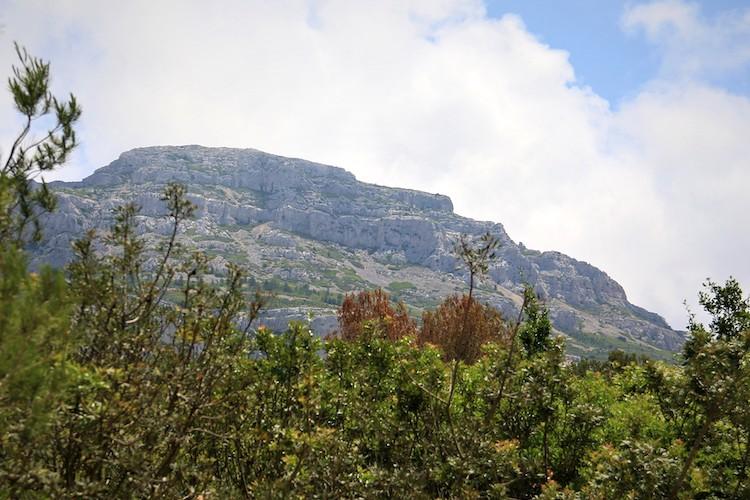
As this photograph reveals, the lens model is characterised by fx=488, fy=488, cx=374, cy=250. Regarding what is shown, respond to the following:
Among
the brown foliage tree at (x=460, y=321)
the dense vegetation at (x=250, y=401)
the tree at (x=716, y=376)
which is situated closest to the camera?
the dense vegetation at (x=250, y=401)

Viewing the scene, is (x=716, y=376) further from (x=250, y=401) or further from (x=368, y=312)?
(x=368, y=312)

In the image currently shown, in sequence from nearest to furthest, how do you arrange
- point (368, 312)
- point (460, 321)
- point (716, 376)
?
point (716, 376), point (460, 321), point (368, 312)

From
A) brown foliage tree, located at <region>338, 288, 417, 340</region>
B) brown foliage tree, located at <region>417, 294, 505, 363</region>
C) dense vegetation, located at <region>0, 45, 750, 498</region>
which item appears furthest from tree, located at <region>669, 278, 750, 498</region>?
brown foliage tree, located at <region>338, 288, 417, 340</region>

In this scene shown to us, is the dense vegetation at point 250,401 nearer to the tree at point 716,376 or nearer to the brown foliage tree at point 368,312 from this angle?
the tree at point 716,376

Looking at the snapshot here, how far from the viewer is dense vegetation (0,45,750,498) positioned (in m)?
4.32

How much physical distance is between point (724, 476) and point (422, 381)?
5.31m

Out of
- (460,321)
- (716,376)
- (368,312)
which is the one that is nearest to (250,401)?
(716,376)

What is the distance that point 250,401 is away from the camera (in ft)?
24.2

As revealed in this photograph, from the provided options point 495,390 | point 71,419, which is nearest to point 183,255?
point 71,419

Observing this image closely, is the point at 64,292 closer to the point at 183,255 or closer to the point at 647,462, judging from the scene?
the point at 183,255

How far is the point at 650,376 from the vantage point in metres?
11.7

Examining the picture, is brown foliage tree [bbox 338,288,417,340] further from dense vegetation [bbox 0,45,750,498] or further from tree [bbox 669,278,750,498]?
tree [bbox 669,278,750,498]

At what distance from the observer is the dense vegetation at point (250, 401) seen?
4.32 meters

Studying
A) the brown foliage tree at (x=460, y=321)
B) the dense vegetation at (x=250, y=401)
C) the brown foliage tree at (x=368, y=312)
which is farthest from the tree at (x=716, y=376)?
the brown foliage tree at (x=368, y=312)
